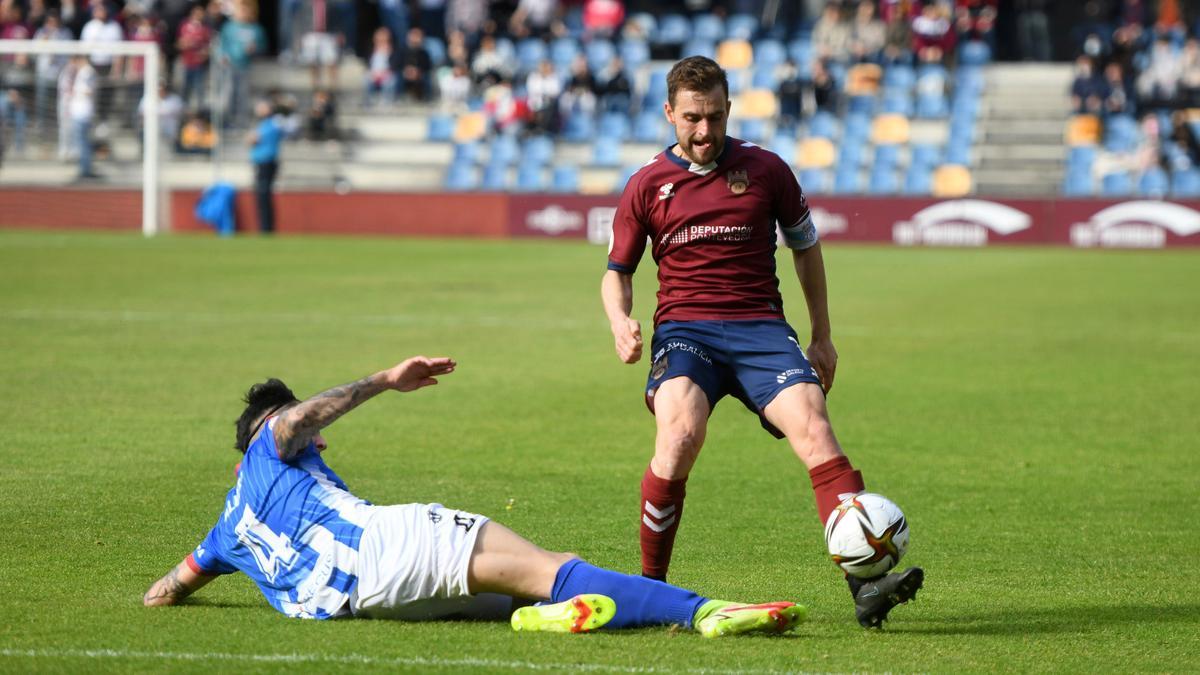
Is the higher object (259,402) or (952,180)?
(259,402)

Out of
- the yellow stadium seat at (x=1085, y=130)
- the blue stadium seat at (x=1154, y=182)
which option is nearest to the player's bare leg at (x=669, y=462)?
the blue stadium seat at (x=1154, y=182)

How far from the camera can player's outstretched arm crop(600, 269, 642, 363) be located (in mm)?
6008

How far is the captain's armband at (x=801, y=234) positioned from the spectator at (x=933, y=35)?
2931cm

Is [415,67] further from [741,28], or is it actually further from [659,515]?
[659,515]

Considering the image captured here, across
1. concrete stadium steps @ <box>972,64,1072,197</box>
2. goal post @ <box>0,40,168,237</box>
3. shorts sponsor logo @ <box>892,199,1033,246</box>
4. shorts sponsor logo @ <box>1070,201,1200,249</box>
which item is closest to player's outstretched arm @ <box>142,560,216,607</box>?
goal post @ <box>0,40,168,237</box>

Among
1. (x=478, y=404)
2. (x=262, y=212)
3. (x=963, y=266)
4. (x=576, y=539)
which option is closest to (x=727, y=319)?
(x=576, y=539)

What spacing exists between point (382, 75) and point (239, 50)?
3.41 metres

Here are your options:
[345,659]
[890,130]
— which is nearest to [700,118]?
[345,659]

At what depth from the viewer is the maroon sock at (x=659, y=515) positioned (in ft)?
20.1

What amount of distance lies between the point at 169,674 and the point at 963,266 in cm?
2150

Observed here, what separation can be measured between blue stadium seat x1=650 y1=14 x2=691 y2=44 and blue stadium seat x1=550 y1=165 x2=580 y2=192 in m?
5.05

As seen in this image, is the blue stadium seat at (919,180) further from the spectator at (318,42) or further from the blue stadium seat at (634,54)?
the spectator at (318,42)

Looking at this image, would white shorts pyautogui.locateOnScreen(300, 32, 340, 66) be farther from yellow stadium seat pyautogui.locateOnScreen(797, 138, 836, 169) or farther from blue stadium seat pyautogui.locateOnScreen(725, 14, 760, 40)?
yellow stadium seat pyautogui.locateOnScreen(797, 138, 836, 169)

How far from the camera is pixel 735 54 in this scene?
3631 centimetres
